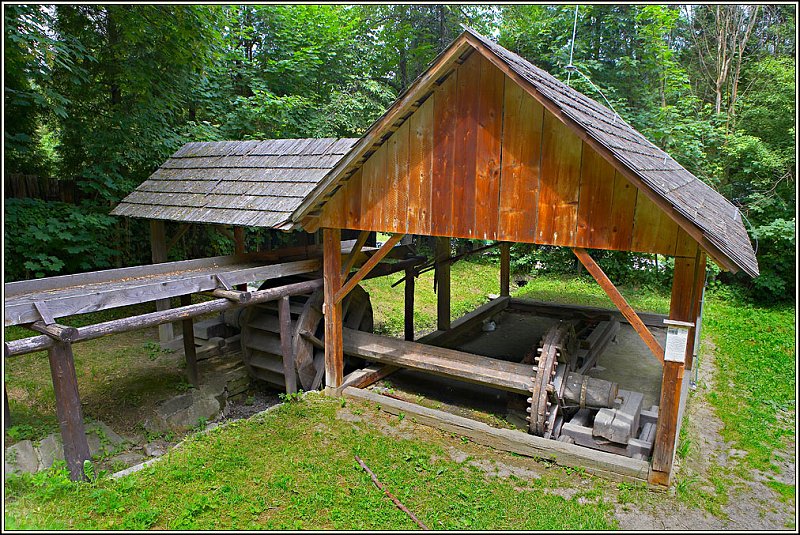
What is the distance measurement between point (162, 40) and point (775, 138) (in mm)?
14443

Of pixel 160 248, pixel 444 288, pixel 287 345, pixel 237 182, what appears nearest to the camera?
pixel 287 345

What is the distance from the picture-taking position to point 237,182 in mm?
8531

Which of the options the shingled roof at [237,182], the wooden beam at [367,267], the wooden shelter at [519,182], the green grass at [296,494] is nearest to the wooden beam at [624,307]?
the wooden shelter at [519,182]

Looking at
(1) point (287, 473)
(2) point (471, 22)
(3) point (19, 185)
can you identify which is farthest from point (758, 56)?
(3) point (19, 185)

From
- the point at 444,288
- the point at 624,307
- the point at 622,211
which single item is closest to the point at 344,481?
the point at 624,307

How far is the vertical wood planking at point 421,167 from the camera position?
5.32 m

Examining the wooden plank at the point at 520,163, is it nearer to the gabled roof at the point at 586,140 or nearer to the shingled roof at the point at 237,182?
the gabled roof at the point at 586,140

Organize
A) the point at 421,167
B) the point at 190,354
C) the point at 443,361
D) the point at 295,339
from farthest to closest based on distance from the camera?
1. the point at 190,354
2. the point at 295,339
3. the point at 443,361
4. the point at 421,167

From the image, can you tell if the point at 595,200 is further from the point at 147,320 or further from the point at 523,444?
the point at 147,320

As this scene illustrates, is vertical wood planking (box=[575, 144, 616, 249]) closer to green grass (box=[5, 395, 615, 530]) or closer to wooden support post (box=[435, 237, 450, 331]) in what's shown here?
green grass (box=[5, 395, 615, 530])

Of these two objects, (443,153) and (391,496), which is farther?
(443,153)

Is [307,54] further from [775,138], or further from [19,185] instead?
[775,138]

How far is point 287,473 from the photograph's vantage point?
4.85m

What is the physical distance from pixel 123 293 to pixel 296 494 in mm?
2688
